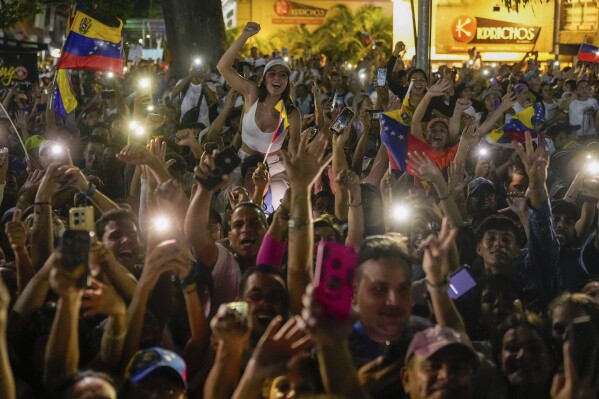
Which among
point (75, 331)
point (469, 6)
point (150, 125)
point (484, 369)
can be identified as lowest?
point (484, 369)

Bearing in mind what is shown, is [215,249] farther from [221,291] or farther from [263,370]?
[263,370]

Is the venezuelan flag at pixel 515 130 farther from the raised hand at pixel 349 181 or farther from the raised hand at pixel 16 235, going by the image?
the raised hand at pixel 16 235

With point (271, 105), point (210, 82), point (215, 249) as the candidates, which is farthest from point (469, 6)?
point (215, 249)

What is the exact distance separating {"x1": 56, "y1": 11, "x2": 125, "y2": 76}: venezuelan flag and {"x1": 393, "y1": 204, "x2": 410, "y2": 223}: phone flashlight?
16.8 ft

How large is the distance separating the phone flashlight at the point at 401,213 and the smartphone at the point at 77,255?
2.39 meters

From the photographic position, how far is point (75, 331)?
348cm

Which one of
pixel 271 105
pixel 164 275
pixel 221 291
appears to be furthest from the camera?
pixel 271 105

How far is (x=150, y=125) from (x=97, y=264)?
3.31m

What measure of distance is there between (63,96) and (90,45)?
24.6 inches

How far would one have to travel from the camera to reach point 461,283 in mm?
4293

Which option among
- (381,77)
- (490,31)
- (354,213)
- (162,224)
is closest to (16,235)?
(162,224)

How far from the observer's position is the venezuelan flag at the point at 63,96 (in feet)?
31.7

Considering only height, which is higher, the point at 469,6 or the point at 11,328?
the point at 469,6

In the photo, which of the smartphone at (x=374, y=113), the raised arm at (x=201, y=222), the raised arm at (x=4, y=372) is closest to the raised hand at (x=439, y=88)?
the smartphone at (x=374, y=113)
